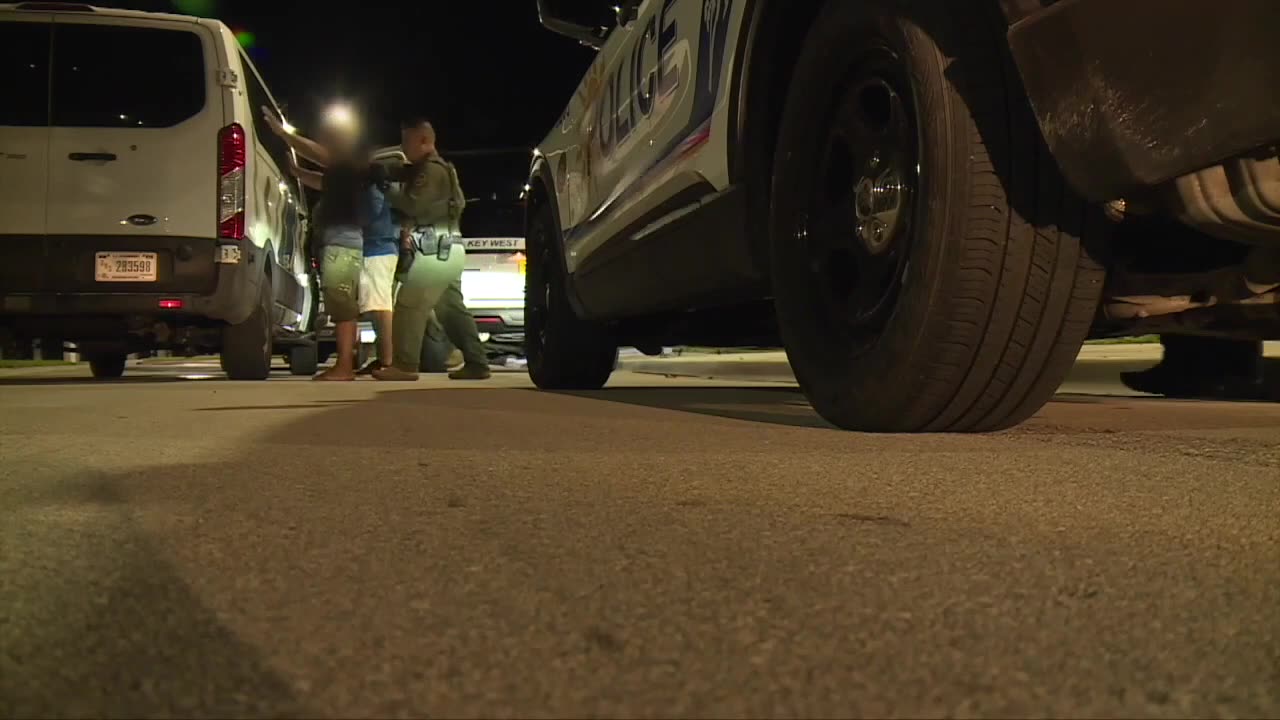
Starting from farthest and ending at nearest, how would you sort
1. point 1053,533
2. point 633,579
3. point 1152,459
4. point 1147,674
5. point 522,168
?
point 522,168 → point 1152,459 → point 1053,533 → point 633,579 → point 1147,674

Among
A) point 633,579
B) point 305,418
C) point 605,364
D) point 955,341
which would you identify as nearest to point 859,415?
point 955,341

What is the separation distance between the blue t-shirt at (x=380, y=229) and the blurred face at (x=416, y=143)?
318 millimetres

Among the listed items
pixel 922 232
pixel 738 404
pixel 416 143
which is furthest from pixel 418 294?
pixel 922 232

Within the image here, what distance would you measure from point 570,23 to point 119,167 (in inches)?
122

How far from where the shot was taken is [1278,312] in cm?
205

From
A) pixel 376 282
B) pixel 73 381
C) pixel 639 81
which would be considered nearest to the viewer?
pixel 639 81

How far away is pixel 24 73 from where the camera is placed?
5656 mm

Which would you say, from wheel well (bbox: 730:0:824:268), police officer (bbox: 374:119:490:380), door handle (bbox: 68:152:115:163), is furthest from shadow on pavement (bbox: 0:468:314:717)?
door handle (bbox: 68:152:115:163)

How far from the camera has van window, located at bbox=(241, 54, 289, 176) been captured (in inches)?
251

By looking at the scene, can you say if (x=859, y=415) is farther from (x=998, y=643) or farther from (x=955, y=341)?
(x=998, y=643)

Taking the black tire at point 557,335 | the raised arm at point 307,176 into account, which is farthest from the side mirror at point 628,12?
the raised arm at point 307,176

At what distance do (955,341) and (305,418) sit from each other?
6.51ft

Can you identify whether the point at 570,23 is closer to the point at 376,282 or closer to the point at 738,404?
the point at 738,404

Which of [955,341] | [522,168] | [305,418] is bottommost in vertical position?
[305,418]
